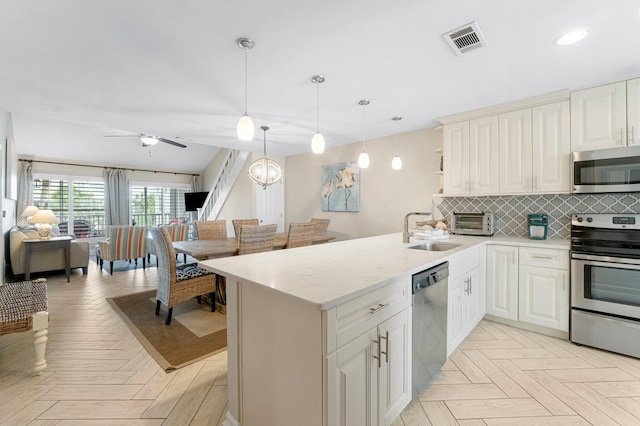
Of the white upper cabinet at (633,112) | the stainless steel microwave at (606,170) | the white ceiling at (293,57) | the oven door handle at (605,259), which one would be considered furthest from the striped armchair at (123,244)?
the white upper cabinet at (633,112)

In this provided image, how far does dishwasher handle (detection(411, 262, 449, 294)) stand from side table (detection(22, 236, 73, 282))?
542 cm

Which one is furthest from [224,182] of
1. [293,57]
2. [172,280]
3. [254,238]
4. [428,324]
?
[428,324]

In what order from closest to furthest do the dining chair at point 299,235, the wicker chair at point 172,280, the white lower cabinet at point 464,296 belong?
the white lower cabinet at point 464,296, the wicker chair at point 172,280, the dining chair at point 299,235

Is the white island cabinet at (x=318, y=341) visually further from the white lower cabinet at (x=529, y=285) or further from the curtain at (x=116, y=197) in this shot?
the curtain at (x=116, y=197)

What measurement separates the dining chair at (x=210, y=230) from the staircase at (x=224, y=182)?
221 cm

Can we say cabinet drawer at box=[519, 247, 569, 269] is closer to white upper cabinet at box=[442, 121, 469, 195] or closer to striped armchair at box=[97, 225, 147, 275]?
white upper cabinet at box=[442, 121, 469, 195]

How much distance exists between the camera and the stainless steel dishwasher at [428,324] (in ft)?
5.39

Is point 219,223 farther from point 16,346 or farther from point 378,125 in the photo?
point 378,125

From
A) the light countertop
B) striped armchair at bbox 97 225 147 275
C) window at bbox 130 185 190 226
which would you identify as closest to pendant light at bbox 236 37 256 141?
the light countertop

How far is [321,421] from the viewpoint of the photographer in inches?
43.7

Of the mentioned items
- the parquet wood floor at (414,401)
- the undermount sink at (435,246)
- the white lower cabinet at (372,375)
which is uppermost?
the undermount sink at (435,246)

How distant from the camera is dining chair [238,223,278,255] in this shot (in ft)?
9.88

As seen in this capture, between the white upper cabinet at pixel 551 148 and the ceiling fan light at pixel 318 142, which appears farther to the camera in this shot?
the white upper cabinet at pixel 551 148

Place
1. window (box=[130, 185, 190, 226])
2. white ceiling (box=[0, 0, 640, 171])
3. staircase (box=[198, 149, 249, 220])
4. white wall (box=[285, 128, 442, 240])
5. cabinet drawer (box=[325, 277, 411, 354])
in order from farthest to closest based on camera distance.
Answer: window (box=[130, 185, 190, 226]) < staircase (box=[198, 149, 249, 220]) < white wall (box=[285, 128, 442, 240]) < white ceiling (box=[0, 0, 640, 171]) < cabinet drawer (box=[325, 277, 411, 354])
